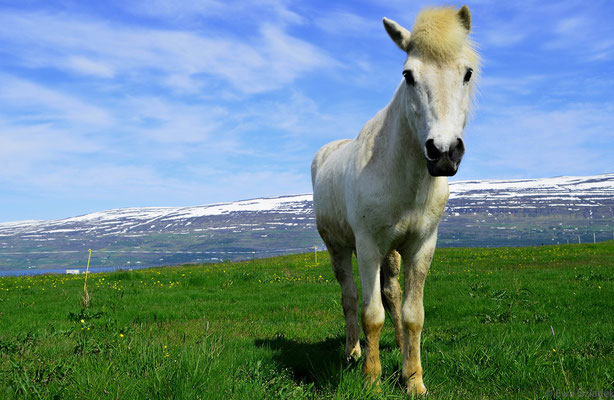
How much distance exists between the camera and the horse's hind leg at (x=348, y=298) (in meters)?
6.03

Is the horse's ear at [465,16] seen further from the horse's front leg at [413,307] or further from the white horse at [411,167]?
the horse's front leg at [413,307]

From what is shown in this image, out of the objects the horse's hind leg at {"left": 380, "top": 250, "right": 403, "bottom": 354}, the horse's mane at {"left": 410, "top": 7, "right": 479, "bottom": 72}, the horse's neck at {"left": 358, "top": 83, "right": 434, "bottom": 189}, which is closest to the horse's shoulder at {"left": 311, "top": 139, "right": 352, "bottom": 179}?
the horse's hind leg at {"left": 380, "top": 250, "right": 403, "bottom": 354}

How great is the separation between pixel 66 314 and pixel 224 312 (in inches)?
152

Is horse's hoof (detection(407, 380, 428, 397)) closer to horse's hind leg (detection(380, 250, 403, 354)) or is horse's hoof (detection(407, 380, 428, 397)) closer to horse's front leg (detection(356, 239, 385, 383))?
horse's front leg (detection(356, 239, 385, 383))

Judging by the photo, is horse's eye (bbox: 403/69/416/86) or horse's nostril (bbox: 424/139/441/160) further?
horse's eye (bbox: 403/69/416/86)

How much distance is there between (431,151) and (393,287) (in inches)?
123

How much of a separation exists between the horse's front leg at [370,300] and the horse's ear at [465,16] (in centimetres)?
233

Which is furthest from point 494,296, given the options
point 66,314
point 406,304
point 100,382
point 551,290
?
point 66,314

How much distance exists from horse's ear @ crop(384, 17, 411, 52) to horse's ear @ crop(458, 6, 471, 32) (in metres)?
0.54

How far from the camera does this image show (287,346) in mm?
6582

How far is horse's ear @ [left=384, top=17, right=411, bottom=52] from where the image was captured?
4.09 meters

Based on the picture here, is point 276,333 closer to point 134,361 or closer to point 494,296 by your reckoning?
point 134,361

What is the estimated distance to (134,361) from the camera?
4.30 metres

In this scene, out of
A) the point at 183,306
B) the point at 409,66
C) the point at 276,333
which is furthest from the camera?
the point at 183,306
